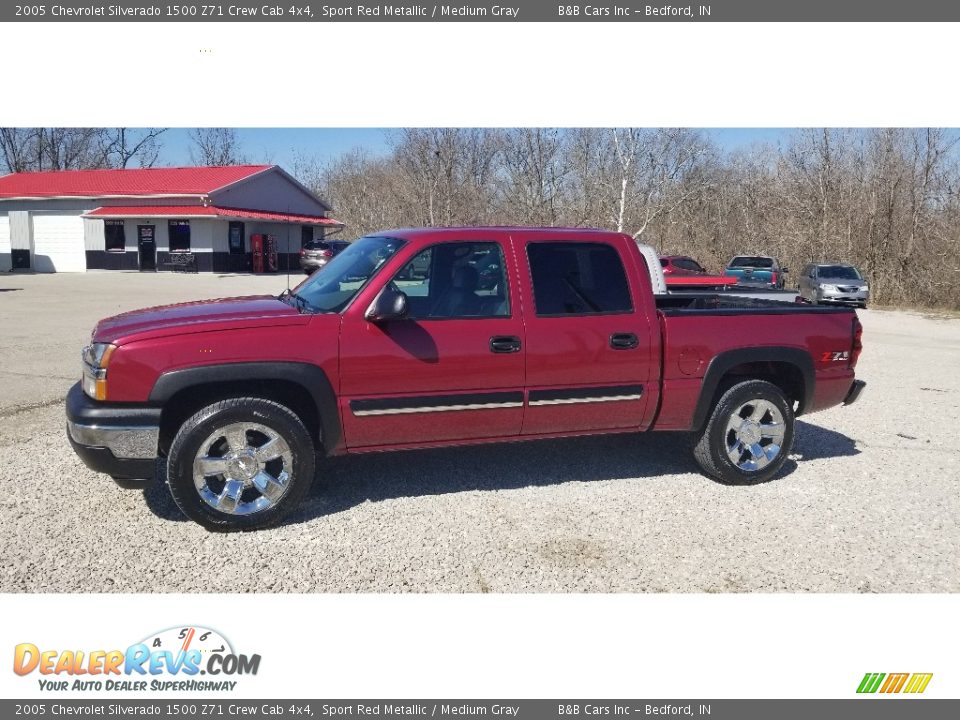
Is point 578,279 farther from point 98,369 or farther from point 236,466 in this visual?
point 98,369

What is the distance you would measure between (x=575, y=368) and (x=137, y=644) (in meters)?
2.94

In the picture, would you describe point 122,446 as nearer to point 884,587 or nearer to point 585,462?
point 585,462

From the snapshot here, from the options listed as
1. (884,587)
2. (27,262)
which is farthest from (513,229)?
(27,262)

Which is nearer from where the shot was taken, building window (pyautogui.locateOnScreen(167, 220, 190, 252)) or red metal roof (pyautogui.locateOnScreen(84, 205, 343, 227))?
red metal roof (pyautogui.locateOnScreen(84, 205, 343, 227))

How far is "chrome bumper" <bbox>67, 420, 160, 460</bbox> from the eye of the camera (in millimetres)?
4074

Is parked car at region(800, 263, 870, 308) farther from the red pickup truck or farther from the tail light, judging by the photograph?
the red pickup truck

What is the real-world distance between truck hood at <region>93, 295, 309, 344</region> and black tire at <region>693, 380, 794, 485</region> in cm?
300

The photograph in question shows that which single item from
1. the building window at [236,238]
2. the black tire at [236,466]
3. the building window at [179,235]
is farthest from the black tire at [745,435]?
the building window at [179,235]

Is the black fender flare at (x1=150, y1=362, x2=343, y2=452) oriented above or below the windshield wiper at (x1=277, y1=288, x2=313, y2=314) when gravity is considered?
below

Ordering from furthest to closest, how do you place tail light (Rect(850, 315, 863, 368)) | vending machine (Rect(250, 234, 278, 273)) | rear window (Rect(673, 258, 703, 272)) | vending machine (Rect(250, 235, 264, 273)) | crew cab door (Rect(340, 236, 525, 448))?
1. vending machine (Rect(250, 234, 278, 273))
2. vending machine (Rect(250, 235, 264, 273))
3. rear window (Rect(673, 258, 703, 272))
4. tail light (Rect(850, 315, 863, 368))
5. crew cab door (Rect(340, 236, 525, 448))

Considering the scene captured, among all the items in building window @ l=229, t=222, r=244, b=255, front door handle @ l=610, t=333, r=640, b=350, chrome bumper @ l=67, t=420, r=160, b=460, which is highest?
building window @ l=229, t=222, r=244, b=255

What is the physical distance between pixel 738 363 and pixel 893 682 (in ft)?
8.14

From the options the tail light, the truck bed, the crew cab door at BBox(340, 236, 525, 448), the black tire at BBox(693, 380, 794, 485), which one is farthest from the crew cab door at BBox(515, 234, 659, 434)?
the tail light

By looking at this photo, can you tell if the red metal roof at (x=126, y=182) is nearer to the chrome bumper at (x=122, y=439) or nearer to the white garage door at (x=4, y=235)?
the white garage door at (x=4, y=235)
